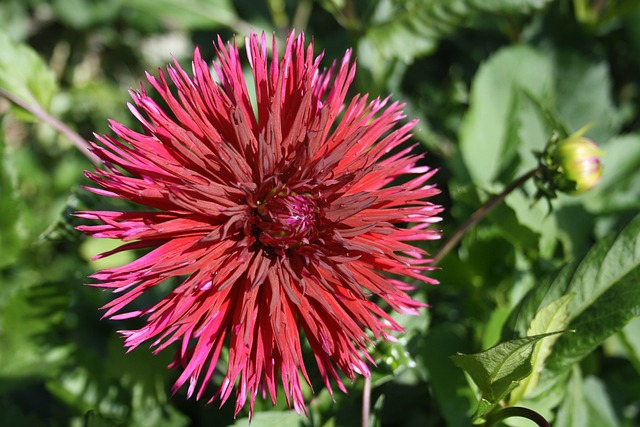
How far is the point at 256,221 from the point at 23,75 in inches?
27.0

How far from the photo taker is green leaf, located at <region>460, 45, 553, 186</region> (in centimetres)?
149

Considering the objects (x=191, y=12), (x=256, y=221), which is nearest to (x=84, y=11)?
(x=191, y=12)

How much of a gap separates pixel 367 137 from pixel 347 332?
0.96ft

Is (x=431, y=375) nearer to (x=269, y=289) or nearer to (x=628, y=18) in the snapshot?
(x=269, y=289)

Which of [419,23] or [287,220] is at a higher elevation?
[419,23]

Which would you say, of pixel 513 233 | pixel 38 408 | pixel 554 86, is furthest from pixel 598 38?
pixel 38 408

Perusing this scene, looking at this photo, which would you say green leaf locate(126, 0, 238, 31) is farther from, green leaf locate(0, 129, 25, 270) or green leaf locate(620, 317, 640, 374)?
green leaf locate(620, 317, 640, 374)

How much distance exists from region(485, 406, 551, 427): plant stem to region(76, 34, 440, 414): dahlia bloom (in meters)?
0.23

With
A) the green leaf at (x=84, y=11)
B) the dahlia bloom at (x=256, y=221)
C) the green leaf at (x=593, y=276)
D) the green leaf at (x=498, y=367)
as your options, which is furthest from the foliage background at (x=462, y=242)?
the green leaf at (x=84, y=11)

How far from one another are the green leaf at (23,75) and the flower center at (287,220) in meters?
0.64

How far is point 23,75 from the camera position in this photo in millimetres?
1328

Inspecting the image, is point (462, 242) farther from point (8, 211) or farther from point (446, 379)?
point (8, 211)

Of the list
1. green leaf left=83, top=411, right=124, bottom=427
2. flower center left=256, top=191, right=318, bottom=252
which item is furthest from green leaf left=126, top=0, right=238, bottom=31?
green leaf left=83, top=411, right=124, bottom=427

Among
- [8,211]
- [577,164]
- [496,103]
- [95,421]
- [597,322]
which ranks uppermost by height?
[8,211]
